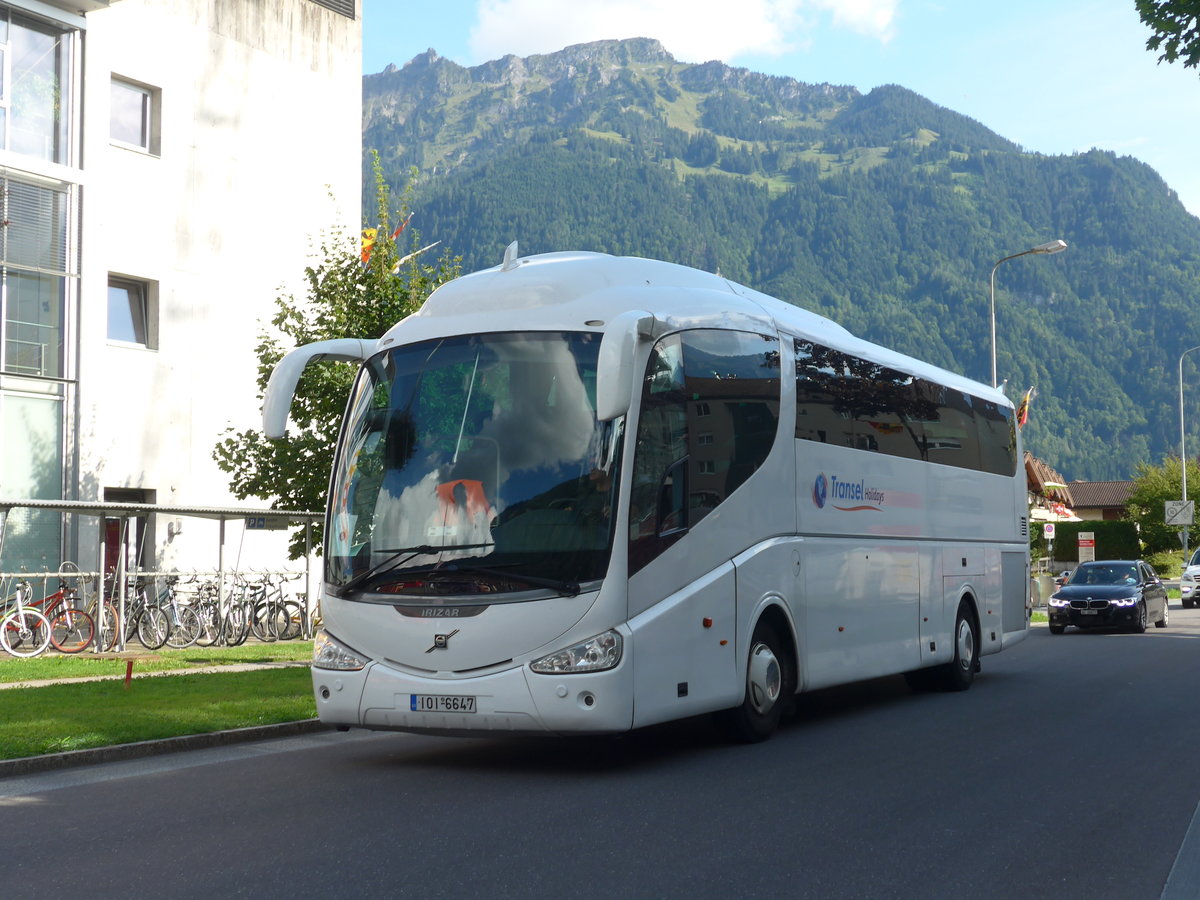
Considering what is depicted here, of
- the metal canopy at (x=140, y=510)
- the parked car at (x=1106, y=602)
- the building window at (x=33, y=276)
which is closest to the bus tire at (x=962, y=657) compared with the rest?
the metal canopy at (x=140, y=510)

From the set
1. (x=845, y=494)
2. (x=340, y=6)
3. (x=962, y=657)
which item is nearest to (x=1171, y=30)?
(x=845, y=494)

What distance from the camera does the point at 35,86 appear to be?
2461cm

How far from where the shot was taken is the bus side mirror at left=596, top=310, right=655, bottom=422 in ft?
29.7

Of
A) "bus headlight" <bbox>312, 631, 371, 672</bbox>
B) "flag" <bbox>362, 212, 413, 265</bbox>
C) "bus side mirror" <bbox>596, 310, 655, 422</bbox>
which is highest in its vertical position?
"flag" <bbox>362, 212, 413, 265</bbox>

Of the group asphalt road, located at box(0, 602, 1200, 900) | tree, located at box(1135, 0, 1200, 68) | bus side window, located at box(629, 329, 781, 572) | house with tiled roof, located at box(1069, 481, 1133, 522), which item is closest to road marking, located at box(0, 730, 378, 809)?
asphalt road, located at box(0, 602, 1200, 900)

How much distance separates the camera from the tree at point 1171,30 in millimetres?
16016

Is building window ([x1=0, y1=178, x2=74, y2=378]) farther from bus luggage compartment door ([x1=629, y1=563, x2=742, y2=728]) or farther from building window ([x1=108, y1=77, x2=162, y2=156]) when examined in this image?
bus luggage compartment door ([x1=629, y1=563, x2=742, y2=728])

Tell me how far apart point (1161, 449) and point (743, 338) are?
19218 cm

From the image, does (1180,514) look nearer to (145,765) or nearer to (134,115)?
(134,115)

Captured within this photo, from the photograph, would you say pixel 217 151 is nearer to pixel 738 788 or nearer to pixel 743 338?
pixel 743 338

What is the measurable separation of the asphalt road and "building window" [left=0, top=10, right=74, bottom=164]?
15406 mm

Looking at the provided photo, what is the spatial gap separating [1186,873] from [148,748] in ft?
24.9

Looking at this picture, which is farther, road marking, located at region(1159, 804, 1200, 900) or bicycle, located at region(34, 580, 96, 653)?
bicycle, located at region(34, 580, 96, 653)

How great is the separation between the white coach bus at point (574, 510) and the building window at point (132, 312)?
17.3 meters
